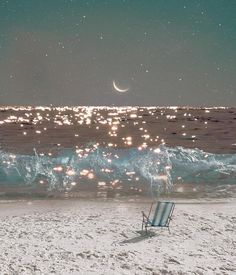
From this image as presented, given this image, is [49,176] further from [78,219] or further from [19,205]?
[78,219]

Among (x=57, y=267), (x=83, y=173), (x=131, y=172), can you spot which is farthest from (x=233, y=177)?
(x=57, y=267)

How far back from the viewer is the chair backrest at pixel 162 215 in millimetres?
13188

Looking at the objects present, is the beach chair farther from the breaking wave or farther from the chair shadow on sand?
the breaking wave

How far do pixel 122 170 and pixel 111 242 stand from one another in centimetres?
1695

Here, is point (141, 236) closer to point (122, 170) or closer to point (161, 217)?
point (161, 217)

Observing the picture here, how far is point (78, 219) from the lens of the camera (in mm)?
14484

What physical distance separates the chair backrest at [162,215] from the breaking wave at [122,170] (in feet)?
23.8

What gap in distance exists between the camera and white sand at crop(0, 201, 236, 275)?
10242mm

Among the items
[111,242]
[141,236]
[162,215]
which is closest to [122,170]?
[162,215]

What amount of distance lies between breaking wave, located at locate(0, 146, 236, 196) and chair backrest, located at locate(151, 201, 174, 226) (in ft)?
23.8

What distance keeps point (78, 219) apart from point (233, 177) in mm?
14108

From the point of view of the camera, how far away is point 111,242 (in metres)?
11.9

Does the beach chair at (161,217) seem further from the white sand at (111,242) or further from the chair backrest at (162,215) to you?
the white sand at (111,242)

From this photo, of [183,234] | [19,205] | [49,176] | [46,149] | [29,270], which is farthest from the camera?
[46,149]
